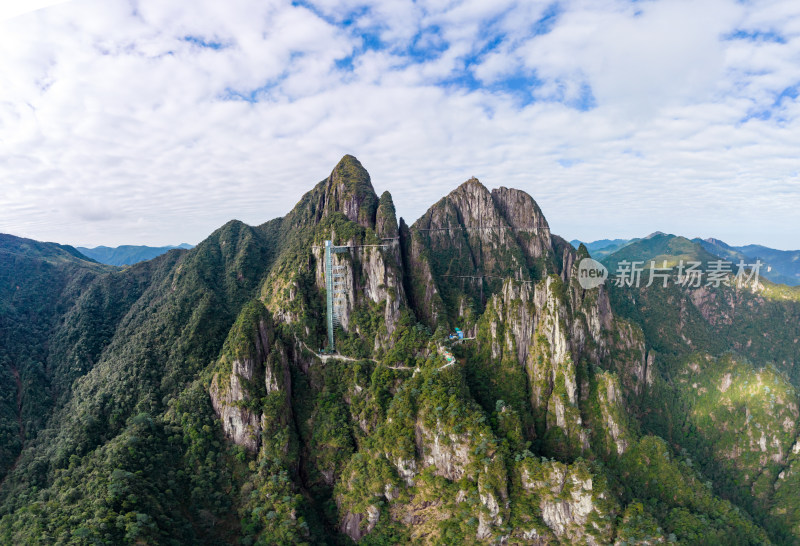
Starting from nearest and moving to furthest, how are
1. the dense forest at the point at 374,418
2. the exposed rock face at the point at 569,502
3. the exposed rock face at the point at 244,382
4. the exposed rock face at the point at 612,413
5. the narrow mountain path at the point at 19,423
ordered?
the exposed rock face at the point at 569,502
the dense forest at the point at 374,418
the exposed rock face at the point at 612,413
the exposed rock face at the point at 244,382
the narrow mountain path at the point at 19,423

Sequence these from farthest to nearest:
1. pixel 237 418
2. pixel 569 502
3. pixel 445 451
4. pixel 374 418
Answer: pixel 374 418 < pixel 237 418 < pixel 445 451 < pixel 569 502

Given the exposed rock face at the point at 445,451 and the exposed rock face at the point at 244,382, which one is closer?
the exposed rock face at the point at 445,451

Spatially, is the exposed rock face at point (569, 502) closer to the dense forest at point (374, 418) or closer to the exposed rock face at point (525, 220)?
the dense forest at point (374, 418)

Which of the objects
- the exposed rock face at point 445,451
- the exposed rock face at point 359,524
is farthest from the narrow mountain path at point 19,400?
the exposed rock face at point 445,451

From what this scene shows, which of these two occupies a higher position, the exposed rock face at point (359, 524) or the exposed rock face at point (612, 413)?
the exposed rock face at point (612, 413)

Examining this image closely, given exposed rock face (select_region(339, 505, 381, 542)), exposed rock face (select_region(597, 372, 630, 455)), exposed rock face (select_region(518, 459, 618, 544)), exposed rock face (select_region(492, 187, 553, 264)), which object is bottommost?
exposed rock face (select_region(339, 505, 381, 542))

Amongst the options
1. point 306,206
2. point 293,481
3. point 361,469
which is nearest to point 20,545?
point 293,481

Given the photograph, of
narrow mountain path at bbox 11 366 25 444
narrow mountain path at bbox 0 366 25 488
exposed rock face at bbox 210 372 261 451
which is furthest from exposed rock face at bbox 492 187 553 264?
narrow mountain path at bbox 11 366 25 444

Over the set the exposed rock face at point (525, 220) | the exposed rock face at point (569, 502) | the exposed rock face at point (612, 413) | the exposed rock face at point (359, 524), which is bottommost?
the exposed rock face at point (359, 524)

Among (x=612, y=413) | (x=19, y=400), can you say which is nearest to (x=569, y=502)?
(x=612, y=413)

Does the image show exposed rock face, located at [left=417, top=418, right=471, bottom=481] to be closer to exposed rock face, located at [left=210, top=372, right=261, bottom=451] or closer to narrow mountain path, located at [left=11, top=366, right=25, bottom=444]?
exposed rock face, located at [left=210, top=372, right=261, bottom=451]

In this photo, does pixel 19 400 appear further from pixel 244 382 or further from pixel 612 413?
pixel 612 413
